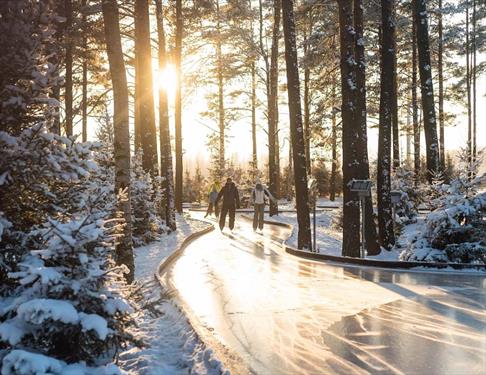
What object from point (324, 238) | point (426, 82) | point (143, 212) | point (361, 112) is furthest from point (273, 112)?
point (361, 112)

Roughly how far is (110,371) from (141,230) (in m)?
12.1

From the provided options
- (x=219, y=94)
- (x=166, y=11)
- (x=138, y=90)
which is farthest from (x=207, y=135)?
(x=138, y=90)

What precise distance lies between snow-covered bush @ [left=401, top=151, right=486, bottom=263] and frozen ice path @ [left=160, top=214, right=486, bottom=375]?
57.8 inches

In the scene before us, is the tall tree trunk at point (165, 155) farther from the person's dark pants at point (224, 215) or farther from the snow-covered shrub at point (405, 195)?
the snow-covered shrub at point (405, 195)

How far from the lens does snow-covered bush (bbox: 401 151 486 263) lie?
11.1m

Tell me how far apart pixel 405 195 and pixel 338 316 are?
1440 cm

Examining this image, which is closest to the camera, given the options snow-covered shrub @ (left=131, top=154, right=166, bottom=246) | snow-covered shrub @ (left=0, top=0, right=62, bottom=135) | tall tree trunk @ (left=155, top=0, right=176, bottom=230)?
snow-covered shrub @ (left=0, top=0, right=62, bottom=135)

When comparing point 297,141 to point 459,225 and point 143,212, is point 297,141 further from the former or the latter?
point 459,225

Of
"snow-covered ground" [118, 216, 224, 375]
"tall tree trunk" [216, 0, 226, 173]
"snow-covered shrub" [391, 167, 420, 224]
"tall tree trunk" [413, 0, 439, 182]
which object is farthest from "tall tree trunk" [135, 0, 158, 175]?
Answer: "snow-covered ground" [118, 216, 224, 375]

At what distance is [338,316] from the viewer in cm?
684

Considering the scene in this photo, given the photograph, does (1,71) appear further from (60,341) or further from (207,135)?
(207,135)

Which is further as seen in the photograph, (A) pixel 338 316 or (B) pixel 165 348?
(A) pixel 338 316

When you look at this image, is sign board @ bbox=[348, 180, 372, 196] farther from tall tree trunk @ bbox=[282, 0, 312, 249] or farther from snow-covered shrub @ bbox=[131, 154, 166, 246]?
snow-covered shrub @ bbox=[131, 154, 166, 246]

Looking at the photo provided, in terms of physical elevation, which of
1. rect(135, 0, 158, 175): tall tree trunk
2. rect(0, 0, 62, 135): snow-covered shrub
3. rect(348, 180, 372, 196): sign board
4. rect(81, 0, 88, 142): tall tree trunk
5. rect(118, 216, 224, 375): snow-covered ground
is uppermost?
rect(81, 0, 88, 142): tall tree trunk
